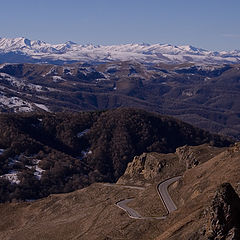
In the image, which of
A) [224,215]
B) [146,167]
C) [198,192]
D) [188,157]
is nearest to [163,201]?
[198,192]

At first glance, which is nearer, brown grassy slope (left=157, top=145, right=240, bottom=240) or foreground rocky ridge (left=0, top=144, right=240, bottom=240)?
foreground rocky ridge (left=0, top=144, right=240, bottom=240)

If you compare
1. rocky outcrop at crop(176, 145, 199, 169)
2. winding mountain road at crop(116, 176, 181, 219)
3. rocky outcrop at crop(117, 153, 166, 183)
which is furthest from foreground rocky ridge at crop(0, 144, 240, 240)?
rocky outcrop at crop(117, 153, 166, 183)

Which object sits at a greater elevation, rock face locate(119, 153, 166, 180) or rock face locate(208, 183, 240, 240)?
rock face locate(208, 183, 240, 240)

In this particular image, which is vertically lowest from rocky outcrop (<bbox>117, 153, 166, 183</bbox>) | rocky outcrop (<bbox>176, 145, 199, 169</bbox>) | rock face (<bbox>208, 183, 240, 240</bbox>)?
rocky outcrop (<bbox>117, 153, 166, 183</bbox>)

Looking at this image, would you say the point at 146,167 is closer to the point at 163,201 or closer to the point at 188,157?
the point at 188,157

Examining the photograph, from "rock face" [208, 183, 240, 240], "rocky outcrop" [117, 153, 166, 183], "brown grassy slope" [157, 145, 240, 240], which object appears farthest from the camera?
"rocky outcrop" [117, 153, 166, 183]

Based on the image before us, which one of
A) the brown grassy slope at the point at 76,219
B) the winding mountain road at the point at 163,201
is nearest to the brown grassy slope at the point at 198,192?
the winding mountain road at the point at 163,201

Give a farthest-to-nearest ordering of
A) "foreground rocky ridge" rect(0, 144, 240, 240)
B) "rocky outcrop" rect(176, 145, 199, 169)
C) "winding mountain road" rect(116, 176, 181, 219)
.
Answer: "rocky outcrop" rect(176, 145, 199, 169) < "winding mountain road" rect(116, 176, 181, 219) < "foreground rocky ridge" rect(0, 144, 240, 240)

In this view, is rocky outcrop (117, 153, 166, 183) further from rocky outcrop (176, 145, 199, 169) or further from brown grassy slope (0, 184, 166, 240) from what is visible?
brown grassy slope (0, 184, 166, 240)

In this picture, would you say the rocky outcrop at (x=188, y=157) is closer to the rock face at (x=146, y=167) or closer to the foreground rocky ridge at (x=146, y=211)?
the foreground rocky ridge at (x=146, y=211)
